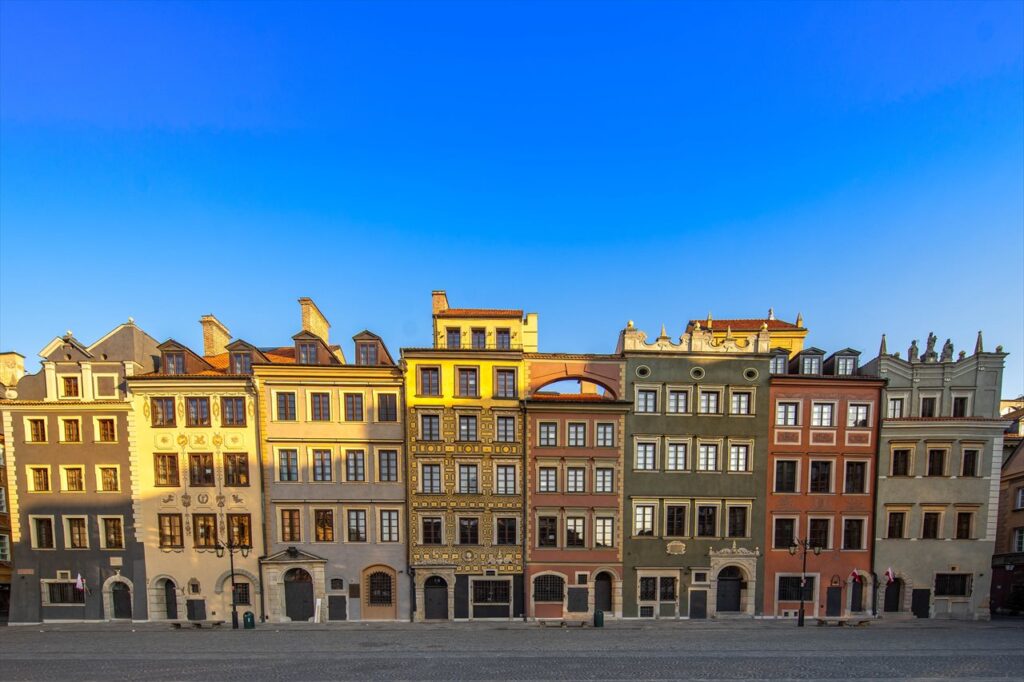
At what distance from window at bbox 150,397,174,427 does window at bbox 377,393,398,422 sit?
12347 millimetres

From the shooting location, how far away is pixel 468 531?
1069 inches

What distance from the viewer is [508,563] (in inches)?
1067

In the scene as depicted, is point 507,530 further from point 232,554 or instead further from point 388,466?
point 232,554

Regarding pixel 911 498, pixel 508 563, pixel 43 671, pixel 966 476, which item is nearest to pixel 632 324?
pixel 508 563

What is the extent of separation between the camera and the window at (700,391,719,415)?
27.5m

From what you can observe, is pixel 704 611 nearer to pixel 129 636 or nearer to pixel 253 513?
pixel 253 513

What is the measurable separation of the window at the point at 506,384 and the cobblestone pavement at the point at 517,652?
1302cm

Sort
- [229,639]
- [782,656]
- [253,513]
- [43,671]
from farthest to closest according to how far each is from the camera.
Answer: [253,513], [229,639], [782,656], [43,671]

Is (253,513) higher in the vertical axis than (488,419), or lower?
lower

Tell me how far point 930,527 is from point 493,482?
2703 centimetres

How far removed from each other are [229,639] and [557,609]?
1813cm

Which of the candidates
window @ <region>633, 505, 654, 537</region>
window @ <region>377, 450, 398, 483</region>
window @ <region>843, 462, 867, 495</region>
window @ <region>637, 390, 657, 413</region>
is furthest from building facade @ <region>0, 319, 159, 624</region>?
window @ <region>843, 462, 867, 495</region>

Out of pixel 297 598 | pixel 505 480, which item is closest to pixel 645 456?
pixel 505 480

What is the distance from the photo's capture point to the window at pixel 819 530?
27359 mm
